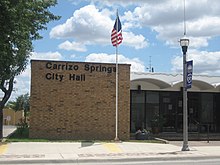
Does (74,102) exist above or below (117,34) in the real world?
below

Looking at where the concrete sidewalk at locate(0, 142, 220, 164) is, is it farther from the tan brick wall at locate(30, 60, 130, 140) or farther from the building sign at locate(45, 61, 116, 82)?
the building sign at locate(45, 61, 116, 82)

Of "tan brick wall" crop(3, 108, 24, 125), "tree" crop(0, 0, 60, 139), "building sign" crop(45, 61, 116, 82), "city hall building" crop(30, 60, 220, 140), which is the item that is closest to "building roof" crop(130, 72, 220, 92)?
"city hall building" crop(30, 60, 220, 140)

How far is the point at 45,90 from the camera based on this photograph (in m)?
23.2

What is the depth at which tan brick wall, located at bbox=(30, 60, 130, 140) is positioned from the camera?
76.0ft

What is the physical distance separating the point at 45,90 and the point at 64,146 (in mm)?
4738

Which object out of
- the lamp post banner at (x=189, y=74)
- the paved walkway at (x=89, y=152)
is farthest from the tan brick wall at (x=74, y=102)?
the lamp post banner at (x=189, y=74)

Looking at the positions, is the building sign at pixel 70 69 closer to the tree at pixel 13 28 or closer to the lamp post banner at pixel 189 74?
the tree at pixel 13 28

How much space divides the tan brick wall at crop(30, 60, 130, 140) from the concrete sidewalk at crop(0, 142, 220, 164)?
8.63 ft

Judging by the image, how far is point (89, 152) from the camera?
58.9 ft

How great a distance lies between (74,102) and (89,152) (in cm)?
593

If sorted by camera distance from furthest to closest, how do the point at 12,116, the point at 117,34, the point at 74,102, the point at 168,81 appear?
1. the point at 12,116
2. the point at 168,81
3. the point at 74,102
4. the point at 117,34

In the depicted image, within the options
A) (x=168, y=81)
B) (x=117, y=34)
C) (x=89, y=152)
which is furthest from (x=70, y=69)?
(x=168, y=81)

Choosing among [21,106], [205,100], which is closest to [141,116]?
[205,100]

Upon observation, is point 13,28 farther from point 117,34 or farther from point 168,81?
point 168,81
